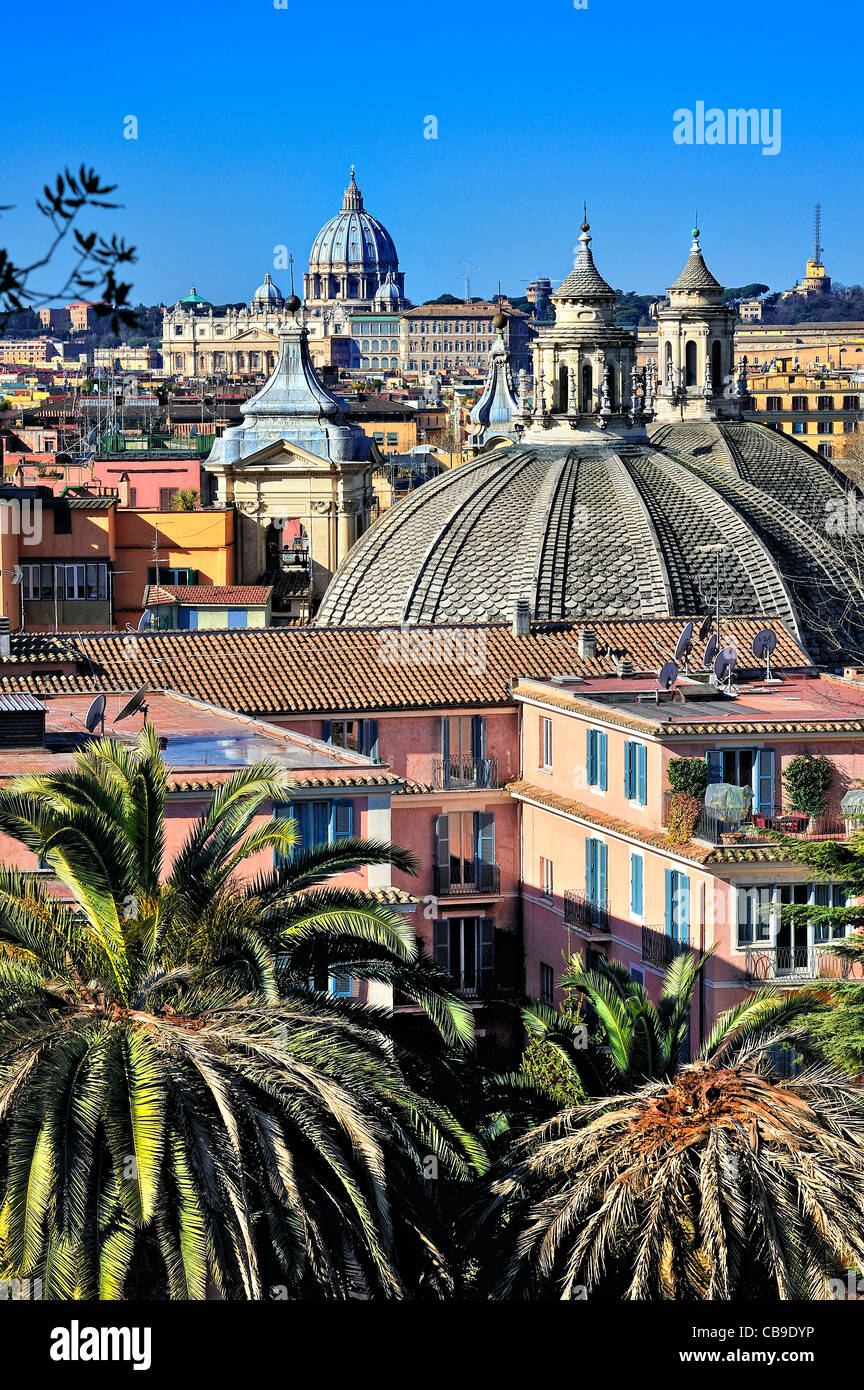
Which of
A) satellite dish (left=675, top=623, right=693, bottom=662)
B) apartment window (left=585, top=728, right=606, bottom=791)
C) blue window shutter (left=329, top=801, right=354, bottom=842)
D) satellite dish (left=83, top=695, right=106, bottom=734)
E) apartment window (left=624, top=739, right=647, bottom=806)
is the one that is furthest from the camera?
satellite dish (left=675, top=623, right=693, bottom=662)

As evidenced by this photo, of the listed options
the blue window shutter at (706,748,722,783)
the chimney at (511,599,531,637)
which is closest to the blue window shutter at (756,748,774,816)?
the blue window shutter at (706,748,722,783)

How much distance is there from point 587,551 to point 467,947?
9579 mm

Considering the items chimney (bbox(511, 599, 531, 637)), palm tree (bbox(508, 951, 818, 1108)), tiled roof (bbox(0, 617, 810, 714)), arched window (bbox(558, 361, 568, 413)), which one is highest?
arched window (bbox(558, 361, 568, 413))

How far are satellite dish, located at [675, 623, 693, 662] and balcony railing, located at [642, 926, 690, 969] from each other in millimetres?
5900

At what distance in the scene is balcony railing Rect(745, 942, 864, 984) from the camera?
2164 centimetres

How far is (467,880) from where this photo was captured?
26.2m

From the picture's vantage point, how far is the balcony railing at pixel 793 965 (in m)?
21.6

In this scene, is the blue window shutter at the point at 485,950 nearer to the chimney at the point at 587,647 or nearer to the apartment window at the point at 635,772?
the apartment window at the point at 635,772

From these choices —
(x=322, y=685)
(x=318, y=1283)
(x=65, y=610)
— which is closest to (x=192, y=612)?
(x=65, y=610)

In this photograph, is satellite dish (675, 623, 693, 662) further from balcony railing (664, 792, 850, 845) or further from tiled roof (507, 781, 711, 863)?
balcony railing (664, 792, 850, 845)

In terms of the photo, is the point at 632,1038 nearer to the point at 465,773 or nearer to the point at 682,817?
the point at 682,817

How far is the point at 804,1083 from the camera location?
1401cm

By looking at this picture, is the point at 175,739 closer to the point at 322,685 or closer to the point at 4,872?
the point at 322,685
